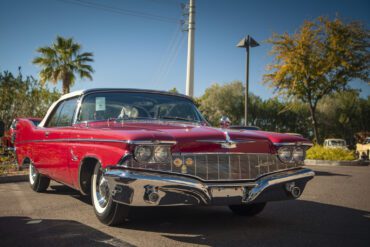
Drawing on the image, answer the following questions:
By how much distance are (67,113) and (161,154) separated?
241 centimetres

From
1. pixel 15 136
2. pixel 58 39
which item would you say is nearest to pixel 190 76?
pixel 58 39

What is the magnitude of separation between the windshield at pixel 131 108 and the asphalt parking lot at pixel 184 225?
1198 millimetres

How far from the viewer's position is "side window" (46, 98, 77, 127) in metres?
5.21

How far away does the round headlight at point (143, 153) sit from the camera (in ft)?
11.3

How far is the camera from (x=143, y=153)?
345cm

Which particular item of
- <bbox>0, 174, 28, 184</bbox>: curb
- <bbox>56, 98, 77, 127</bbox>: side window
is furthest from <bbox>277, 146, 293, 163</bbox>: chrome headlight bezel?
<bbox>0, 174, 28, 184</bbox>: curb

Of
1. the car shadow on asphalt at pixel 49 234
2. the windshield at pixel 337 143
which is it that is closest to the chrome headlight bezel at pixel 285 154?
the car shadow on asphalt at pixel 49 234

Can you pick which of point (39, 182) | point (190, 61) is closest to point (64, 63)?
point (190, 61)

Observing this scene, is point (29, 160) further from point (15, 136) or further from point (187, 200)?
point (187, 200)

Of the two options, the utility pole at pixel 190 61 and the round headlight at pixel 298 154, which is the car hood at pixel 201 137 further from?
the utility pole at pixel 190 61

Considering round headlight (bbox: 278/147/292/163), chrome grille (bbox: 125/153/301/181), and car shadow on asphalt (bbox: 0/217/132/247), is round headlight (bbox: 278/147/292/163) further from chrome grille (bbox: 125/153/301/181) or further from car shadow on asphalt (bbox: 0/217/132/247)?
car shadow on asphalt (bbox: 0/217/132/247)

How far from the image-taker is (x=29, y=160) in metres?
6.38

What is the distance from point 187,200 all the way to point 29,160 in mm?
3950

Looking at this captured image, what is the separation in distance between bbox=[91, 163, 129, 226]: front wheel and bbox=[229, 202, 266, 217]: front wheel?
1635 millimetres
